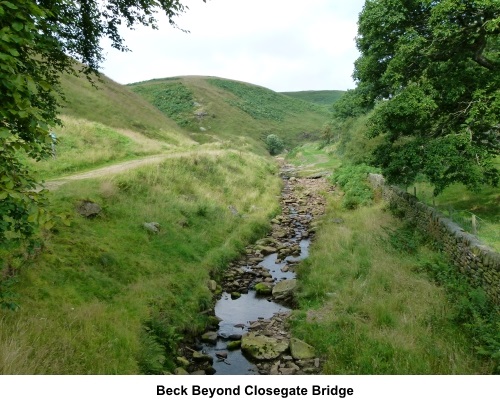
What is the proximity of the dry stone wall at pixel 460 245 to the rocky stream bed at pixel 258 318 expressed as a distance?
4.99 meters

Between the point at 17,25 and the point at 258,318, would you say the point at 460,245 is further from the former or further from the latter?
the point at 17,25

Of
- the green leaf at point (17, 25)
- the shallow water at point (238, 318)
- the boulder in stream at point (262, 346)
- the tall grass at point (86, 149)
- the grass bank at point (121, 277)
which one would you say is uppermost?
the green leaf at point (17, 25)

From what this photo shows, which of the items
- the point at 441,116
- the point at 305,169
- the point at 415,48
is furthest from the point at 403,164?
the point at 305,169

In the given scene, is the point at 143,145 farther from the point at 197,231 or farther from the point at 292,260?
the point at 292,260

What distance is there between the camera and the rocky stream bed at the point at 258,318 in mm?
8836

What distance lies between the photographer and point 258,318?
37.6ft

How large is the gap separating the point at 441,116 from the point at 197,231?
11.3 metres

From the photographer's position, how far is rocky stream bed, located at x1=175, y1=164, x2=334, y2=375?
884 cm

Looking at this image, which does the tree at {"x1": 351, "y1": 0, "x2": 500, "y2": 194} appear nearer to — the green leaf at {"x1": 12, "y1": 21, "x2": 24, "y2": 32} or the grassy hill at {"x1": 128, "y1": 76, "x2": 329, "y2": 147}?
the green leaf at {"x1": 12, "y1": 21, "x2": 24, "y2": 32}

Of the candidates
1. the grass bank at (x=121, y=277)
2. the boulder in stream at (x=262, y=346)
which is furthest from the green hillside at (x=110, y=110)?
the boulder in stream at (x=262, y=346)

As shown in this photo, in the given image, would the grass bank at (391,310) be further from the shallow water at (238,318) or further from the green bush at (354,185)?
the green bush at (354,185)

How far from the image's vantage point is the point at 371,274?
11898 millimetres

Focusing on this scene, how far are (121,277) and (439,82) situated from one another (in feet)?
43.0

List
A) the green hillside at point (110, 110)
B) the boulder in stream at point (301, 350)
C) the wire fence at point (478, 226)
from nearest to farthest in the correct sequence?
the boulder in stream at point (301, 350)
the wire fence at point (478, 226)
the green hillside at point (110, 110)
